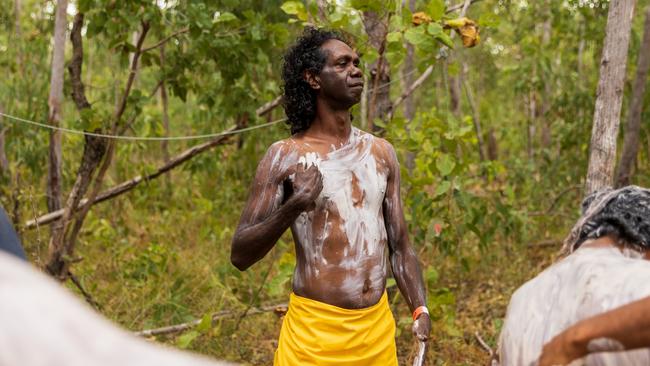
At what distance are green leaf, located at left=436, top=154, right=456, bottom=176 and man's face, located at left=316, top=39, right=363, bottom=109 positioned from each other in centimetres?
172

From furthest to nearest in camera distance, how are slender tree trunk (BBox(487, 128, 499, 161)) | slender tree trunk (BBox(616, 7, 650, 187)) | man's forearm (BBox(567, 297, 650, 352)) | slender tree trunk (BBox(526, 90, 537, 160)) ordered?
slender tree trunk (BBox(487, 128, 499, 161)) < slender tree trunk (BBox(526, 90, 537, 160)) < slender tree trunk (BBox(616, 7, 650, 187)) < man's forearm (BBox(567, 297, 650, 352))

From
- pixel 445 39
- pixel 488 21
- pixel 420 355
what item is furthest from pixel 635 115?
pixel 420 355

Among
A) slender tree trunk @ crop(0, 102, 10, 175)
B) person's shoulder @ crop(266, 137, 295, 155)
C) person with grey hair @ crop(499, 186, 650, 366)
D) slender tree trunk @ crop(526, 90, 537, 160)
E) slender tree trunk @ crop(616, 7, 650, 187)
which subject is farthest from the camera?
slender tree trunk @ crop(526, 90, 537, 160)

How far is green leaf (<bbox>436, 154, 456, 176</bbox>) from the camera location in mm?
4469

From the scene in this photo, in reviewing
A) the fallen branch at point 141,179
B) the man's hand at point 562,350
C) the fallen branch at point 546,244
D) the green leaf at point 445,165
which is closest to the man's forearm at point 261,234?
the man's hand at point 562,350

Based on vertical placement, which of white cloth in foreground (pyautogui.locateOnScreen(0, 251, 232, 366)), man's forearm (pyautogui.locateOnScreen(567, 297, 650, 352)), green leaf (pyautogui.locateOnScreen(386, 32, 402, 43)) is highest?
white cloth in foreground (pyautogui.locateOnScreen(0, 251, 232, 366))

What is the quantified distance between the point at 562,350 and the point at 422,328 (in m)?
1.14

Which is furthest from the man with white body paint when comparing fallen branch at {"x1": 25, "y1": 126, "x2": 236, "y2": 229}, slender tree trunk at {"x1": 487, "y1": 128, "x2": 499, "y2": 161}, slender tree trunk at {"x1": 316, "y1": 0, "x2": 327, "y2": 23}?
slender tree trunk at {"x1": 487, "y1": 128, "x2": 499, "y2": 161}

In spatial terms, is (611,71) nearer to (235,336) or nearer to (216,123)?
(235,336)

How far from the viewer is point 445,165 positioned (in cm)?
447

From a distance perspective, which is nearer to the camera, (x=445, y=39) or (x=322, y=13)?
(x=445, y=39)

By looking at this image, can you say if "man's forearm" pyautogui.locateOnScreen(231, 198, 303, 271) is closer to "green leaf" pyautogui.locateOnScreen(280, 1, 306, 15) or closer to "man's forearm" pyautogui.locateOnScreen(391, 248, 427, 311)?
"man's forearm" pyautogui.locateOnScreen(391, 248, 427, 311)

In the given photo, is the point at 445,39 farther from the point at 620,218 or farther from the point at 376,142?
the point at 620,218

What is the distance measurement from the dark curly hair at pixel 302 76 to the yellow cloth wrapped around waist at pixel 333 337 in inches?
24.3
